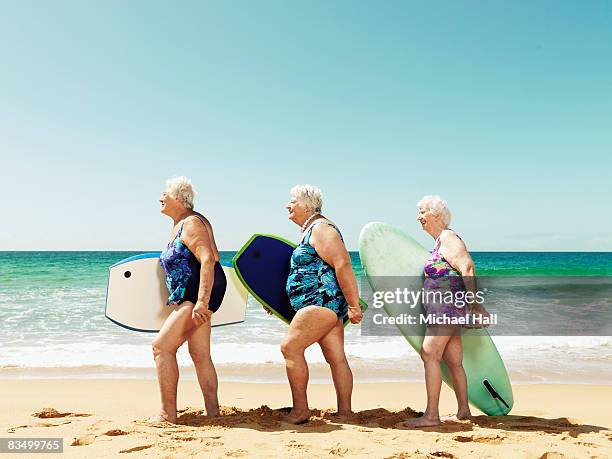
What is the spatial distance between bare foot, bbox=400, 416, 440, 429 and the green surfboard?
0.48m

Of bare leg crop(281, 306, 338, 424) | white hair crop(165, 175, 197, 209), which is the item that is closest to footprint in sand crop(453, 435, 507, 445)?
bare leg crop(281, 306, 338, 424)

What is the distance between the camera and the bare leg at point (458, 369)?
145 inches

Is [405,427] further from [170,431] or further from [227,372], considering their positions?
[227,372]

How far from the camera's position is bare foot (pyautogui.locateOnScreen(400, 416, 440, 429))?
3.52 m

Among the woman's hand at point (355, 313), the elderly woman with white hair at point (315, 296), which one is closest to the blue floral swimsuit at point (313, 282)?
the elderly woman with white hair at point (315, 296)

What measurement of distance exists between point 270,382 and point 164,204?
9.74ft

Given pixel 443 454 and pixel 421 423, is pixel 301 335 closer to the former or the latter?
pixel 421 423

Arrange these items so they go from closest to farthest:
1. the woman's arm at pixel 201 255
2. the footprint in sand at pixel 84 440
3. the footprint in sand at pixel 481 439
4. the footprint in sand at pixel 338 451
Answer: the footprint in sand at pixel 338 451 < the footprint in sand at pixel 84 440 < the footprint in sand at pixel 481 439 < the woman's arm at pixel 201 255

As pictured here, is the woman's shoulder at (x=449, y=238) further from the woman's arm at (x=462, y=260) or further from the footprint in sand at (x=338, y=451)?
the footprint in sand at (x=338, y=451)

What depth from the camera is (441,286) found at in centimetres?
360

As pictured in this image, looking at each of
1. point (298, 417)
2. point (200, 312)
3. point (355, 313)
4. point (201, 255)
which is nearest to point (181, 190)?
point (201, 255)

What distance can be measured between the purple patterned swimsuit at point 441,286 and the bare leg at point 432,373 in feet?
0.43

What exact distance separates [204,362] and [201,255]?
791mm

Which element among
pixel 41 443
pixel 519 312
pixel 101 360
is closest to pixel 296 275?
pixel 41 443
